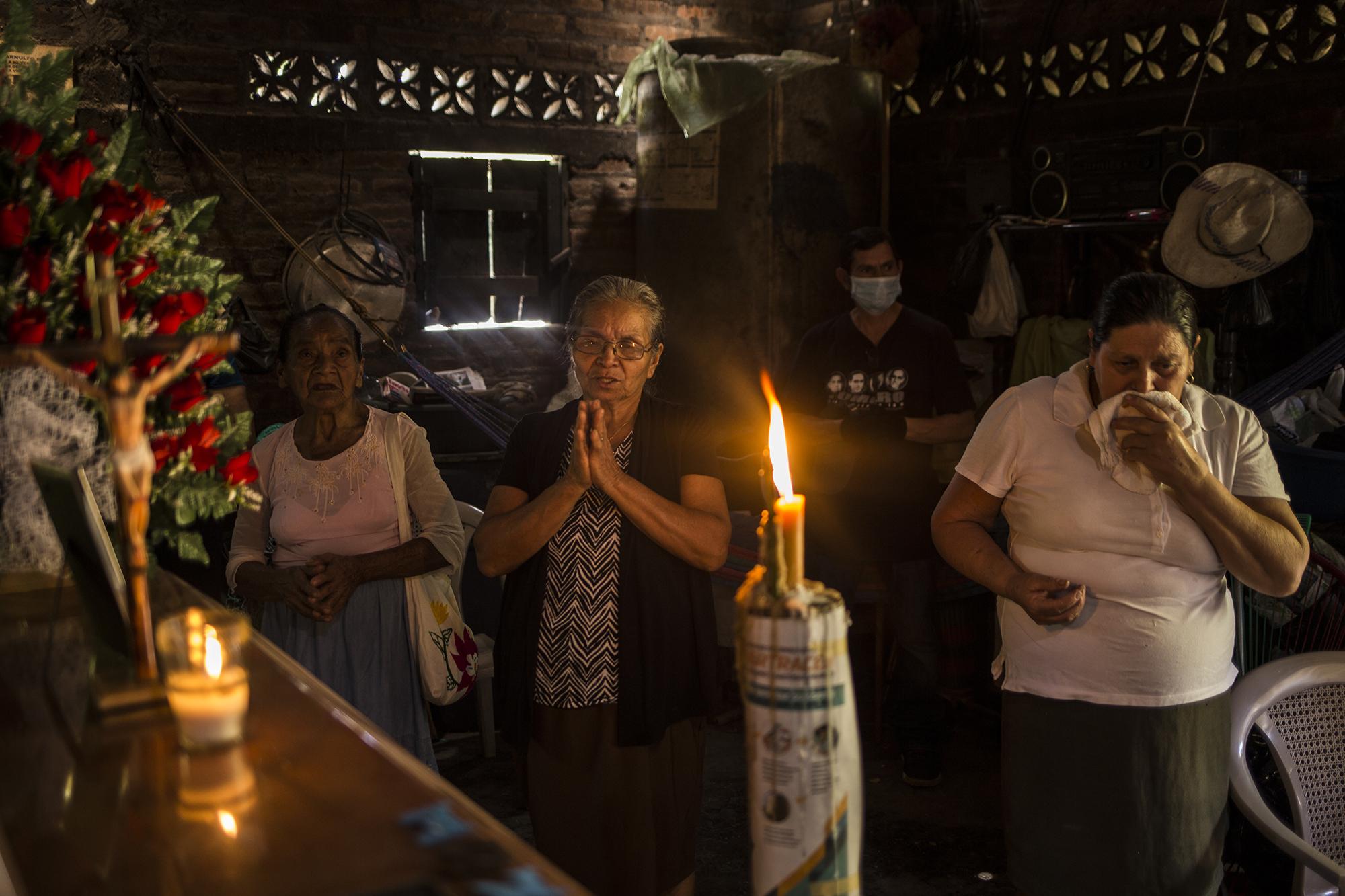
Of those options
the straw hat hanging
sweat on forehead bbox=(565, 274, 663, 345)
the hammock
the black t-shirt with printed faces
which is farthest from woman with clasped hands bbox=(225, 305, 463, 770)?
the straw hat hanging

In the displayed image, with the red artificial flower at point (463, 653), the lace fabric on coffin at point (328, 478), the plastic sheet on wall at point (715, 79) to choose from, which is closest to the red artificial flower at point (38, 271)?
the lace fabric on coffin at point (328, 478)

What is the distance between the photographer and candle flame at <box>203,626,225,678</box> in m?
1.33

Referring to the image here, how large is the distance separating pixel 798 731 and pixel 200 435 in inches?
44.0

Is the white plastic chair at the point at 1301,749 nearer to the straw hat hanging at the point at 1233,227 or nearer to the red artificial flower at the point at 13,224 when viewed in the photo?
the straw hat hanging at the point at 1233,227

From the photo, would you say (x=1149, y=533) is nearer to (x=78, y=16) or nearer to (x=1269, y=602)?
(x=1269, y=602)

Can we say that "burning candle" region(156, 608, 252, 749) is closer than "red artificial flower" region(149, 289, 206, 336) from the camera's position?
Yes

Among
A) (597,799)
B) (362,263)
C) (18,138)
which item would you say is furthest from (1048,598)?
(362,263)

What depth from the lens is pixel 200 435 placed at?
5.50ft

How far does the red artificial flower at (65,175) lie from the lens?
1.62m

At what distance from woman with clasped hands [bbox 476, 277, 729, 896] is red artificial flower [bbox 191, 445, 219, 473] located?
0.67 meters

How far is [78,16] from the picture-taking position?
16.8 ft

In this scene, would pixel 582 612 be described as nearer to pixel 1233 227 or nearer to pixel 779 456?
pixel 779 456

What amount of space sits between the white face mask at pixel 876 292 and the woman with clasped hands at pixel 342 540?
191cm

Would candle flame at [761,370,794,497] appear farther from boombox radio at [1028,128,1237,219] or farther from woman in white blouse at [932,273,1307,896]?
boombox radio at [1028,128,1237,219]
